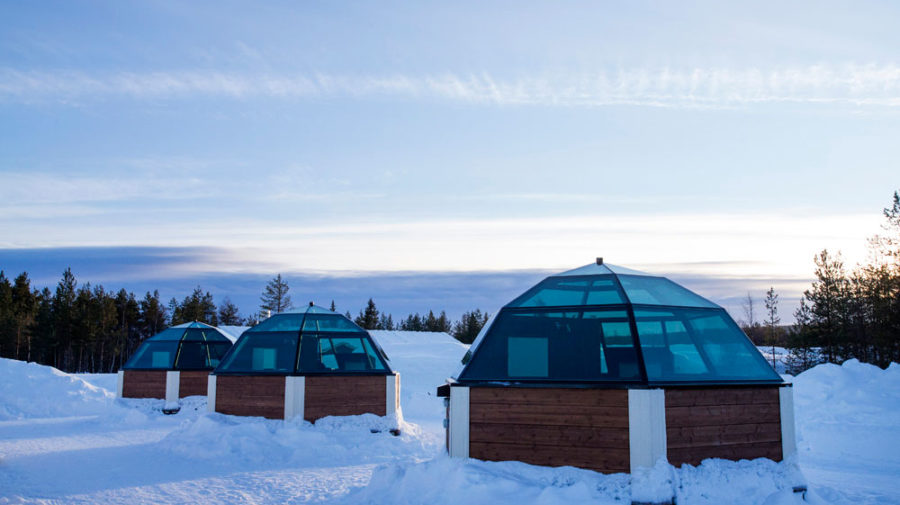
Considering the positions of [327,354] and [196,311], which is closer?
[327,354]

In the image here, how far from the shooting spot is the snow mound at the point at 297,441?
514 inches

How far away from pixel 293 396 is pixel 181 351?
9610 millimetres

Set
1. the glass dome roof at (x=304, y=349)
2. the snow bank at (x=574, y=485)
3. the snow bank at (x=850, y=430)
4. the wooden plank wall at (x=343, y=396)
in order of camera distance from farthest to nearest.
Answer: the glass dome roof at (x=304, y=349) < the wooden plank wall at (x=343, y=396) < the snow bank at (x=850, y=430) < the snow bank at (x=574, y=485)

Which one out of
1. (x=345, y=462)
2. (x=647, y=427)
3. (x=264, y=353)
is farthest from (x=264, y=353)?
(x=647, y=427)

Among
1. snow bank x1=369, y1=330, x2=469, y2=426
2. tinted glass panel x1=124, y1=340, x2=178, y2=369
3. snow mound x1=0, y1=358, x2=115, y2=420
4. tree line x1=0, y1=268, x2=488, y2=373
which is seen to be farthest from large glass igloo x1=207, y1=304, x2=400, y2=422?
tree line x1=0, y1=268, x2=488, y2=373

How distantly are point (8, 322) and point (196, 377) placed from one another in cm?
4557

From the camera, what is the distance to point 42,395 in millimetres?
23766

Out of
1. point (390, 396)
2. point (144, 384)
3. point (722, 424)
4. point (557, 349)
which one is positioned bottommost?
point (144, 384)

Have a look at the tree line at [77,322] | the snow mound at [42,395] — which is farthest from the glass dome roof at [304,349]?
the tree line at [77,322]

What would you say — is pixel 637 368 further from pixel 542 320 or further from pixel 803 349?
pixel 803 349

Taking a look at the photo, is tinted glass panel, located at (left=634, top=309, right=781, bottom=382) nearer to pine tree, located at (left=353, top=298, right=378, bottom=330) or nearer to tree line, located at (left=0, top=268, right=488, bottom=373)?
tree line, located at (left=0, top=268, right=488, bottom=373)

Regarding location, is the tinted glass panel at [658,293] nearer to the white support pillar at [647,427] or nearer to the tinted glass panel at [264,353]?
the white support pillar at [647,427]

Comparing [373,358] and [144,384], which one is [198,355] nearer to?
[144,384]

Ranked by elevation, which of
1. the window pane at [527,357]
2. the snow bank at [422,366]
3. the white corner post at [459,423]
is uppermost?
the window pane at [527,357]
